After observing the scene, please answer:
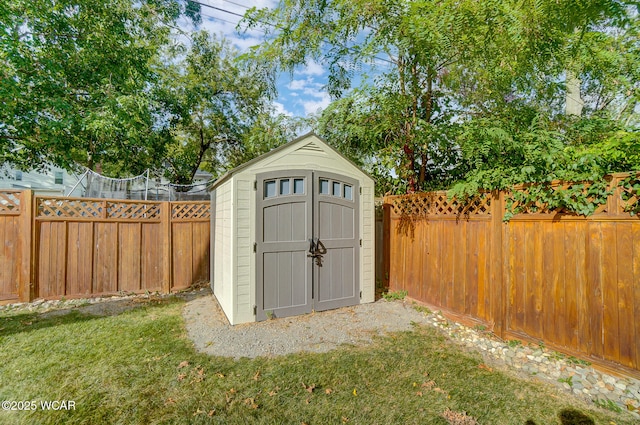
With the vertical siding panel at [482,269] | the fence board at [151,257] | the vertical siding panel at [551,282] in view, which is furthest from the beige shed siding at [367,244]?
the fence board at [151,257]

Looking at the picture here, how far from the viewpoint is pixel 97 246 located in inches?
191

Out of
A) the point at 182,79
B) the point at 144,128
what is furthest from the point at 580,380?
the point at 182,79

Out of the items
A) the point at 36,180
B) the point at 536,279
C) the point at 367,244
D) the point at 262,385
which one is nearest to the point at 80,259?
the point at 262,385

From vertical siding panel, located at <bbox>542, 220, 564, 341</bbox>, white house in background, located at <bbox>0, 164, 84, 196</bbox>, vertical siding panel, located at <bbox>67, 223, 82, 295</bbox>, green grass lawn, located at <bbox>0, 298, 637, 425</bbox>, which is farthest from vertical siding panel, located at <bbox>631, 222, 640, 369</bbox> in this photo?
white house in background, located at <bbox>0, 164, 84, 196</bbox>

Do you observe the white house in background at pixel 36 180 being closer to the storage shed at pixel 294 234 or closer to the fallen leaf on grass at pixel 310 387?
the storage shed at pixel 294 234

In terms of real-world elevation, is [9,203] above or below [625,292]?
above

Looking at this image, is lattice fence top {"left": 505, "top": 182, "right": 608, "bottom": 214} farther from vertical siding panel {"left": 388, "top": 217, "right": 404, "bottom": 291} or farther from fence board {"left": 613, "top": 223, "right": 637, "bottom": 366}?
vertical siding panel {"left": 388, "top": 217, "right": 404, "bottom": 291}

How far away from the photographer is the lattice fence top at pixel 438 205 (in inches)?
146

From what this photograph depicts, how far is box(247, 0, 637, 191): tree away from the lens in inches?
141

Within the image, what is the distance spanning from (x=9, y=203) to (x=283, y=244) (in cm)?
417

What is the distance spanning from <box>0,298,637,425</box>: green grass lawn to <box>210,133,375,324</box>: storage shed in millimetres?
1060

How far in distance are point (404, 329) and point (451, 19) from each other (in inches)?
155

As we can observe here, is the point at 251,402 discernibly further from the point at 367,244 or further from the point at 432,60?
the point at 432,60

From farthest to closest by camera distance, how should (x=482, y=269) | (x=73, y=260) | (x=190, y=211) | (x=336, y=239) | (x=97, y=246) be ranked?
(x=190, y=211) → (x=97, y=246) → (x=73, y=260) → (x=336, y=239) → (x=482, y=269)
